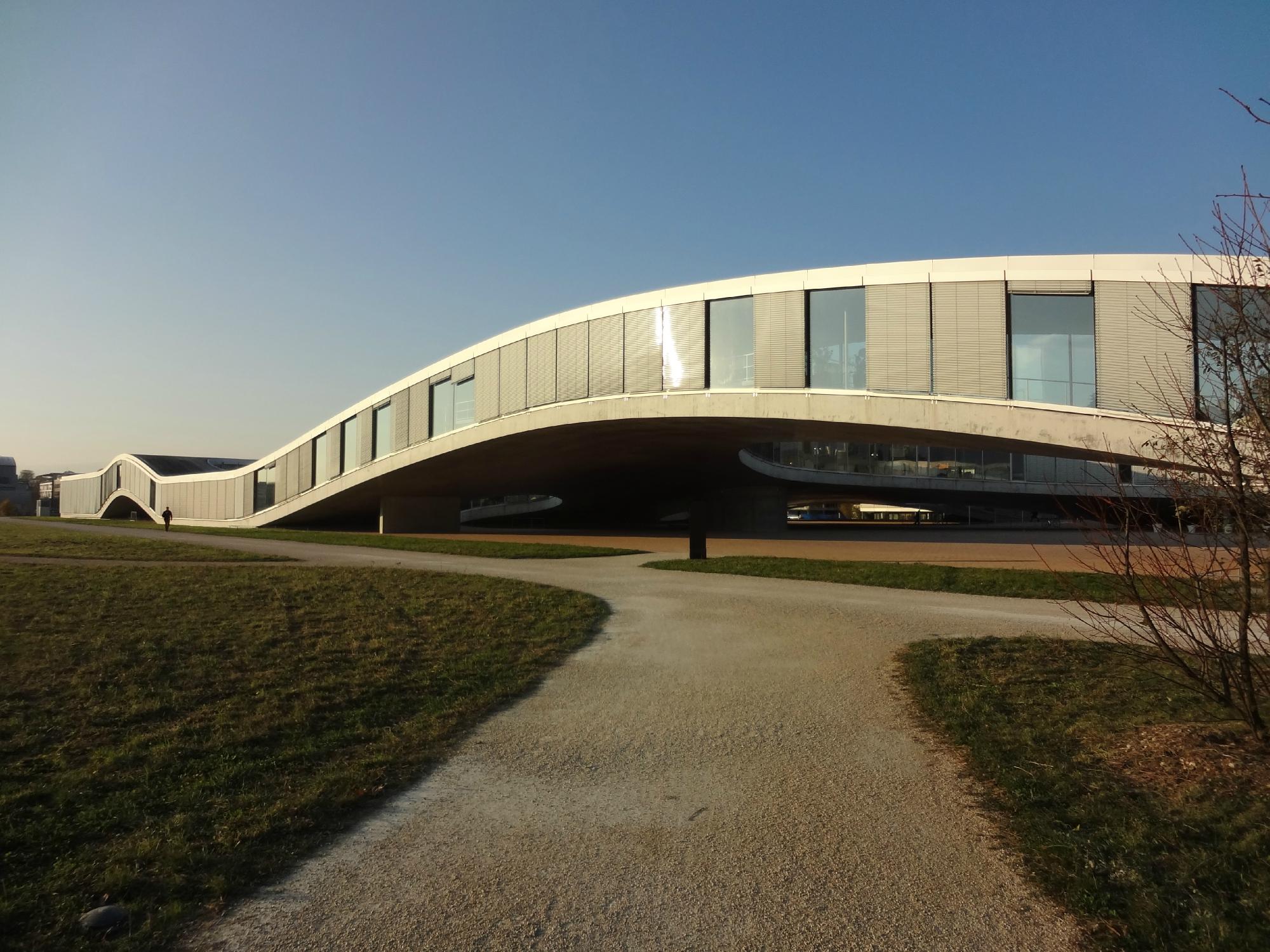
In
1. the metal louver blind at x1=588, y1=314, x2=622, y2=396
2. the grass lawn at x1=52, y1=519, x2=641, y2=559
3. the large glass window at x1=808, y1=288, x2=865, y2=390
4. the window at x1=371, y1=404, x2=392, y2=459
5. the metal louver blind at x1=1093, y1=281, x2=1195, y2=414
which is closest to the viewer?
the metal louver blind at x1=1093, y1=281, x2=1195, y2=414

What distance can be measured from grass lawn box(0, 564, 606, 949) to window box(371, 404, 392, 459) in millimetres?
25841

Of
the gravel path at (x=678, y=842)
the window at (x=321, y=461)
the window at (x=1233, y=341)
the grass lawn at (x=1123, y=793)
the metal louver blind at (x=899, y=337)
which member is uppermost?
the metal louver blind at (x=899, y=337)

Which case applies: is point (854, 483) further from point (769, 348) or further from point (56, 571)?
point (56, 571)

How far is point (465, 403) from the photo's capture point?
34.8 metres

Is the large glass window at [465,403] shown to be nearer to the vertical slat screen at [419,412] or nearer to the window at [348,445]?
the vertical slat screen at [419,412]

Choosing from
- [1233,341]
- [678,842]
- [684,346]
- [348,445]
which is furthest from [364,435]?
[1233,341]

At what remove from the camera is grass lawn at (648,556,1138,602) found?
14.4 meters

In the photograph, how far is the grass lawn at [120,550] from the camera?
21516 mm

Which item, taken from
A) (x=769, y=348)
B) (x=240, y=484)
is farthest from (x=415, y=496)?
(x=769, y=348)

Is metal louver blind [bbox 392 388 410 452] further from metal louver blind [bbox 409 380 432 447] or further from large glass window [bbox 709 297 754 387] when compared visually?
large glass window [bbox 709 297 754 387]

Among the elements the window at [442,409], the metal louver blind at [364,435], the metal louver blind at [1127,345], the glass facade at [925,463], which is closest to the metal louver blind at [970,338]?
the metal louver blind at [1127,345]

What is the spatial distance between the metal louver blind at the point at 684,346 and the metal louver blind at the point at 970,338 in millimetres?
7422

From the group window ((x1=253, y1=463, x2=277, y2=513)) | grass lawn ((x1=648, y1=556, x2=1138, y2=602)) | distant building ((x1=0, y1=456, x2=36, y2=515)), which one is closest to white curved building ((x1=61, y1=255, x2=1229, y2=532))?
grass lawn ((x1=648, y1=556, x2=1138, y2=602))

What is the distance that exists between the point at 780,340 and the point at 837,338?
5.73 ft
